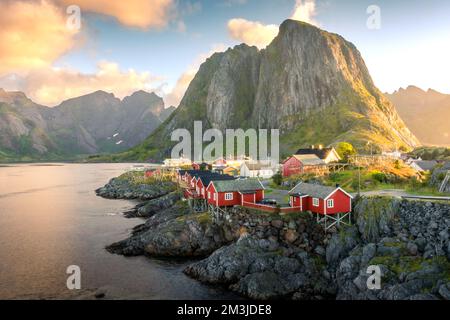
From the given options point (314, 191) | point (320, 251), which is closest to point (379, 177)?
point (314, 191)

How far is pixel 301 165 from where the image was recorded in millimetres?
87188

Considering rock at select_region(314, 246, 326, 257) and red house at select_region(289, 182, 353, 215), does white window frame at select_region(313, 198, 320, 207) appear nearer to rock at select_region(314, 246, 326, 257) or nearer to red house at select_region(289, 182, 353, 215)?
red house at select_region(289, 182, 353, 215)

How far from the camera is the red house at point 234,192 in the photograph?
53875mm

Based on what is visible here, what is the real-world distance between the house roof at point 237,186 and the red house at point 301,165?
108ft

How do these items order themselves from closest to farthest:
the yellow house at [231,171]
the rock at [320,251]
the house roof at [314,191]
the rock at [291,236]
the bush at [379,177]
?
the rock at [320,251], the rock at [291,236], the house roof at [314,191], the bush at [379,177], the yellow house at [231,171]

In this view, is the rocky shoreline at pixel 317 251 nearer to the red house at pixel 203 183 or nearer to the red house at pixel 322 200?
the red house at pixel 322 200

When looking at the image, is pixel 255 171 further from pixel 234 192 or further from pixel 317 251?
pixel 317 251

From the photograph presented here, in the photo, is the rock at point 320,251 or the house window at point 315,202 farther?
the house window at point 315,202

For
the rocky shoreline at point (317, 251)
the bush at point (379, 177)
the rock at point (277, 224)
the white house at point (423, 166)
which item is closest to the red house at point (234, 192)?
the rocky shoreline at point (317, 251)

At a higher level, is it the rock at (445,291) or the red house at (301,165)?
the red house at (301,165)

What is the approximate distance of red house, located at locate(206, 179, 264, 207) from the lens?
53875mm
